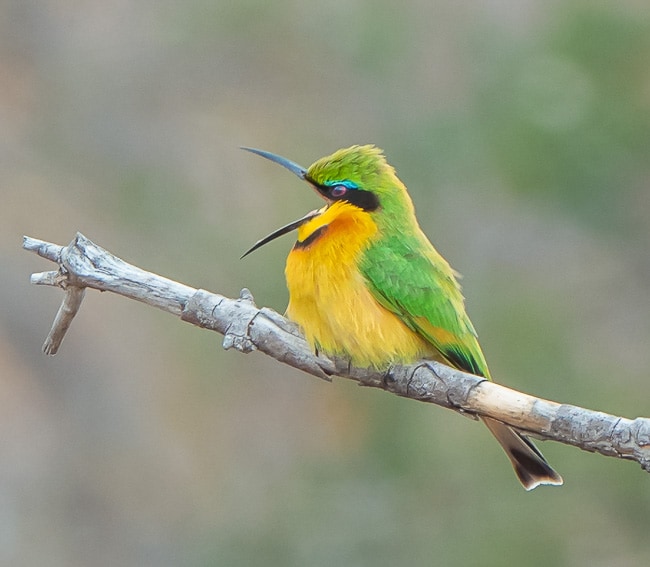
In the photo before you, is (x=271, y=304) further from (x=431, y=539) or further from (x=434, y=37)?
(x=434, y=37)

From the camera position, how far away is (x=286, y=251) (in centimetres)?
516

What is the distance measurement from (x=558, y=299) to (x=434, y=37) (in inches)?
72.3

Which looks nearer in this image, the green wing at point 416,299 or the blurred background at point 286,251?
the green wing at point 416,299

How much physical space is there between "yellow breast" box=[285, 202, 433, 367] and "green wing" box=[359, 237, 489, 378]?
0.02 metres

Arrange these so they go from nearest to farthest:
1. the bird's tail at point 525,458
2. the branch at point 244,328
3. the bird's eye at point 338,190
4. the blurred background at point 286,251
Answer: the branch at point 244,328, the bird's tail at point 525,458, the bird's eye at point 338,190, the blurred background at point 286,251

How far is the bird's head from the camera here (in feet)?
8.70

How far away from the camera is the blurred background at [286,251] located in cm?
511

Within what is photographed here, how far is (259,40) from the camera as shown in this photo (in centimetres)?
695

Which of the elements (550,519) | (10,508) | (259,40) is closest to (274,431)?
(10,508)

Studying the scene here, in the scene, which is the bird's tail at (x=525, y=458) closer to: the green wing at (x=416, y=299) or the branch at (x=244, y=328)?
the green wing at (x=416, y=299)

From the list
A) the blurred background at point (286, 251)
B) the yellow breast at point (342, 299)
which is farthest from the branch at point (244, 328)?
the blurred background at point (286, 251)

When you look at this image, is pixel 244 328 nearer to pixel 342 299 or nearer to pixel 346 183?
pixel 342 299

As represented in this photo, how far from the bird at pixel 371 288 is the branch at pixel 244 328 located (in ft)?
0.23

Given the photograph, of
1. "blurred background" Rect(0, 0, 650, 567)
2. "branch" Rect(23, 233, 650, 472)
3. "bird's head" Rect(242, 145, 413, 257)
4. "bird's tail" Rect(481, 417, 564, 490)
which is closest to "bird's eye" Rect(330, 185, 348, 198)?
"bird's head" Rect(242, 145, 413, 257)
